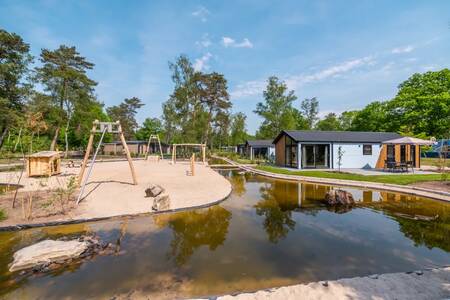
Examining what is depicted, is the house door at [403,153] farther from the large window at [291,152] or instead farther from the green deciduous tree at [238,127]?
the green deciduous tree at [238,127]

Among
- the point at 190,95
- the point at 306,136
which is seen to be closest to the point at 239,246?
the point at 306,136

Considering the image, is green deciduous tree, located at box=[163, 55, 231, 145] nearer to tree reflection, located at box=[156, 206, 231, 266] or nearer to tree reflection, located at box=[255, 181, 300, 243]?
tree reflection, located at box=[255, 181, 300, 243]

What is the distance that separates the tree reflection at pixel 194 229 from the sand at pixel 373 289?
6.36 feet

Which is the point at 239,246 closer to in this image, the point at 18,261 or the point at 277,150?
the point at 18,261

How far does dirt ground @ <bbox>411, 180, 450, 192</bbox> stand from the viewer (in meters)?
9.52

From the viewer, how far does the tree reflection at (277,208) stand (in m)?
5.85

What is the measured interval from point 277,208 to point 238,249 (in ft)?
11.6

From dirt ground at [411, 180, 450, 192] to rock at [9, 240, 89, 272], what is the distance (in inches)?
512

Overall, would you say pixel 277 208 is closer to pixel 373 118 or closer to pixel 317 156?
pixel 317 156

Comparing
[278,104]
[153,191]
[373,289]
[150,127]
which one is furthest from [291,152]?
[150,127]

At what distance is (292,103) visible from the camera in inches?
1649

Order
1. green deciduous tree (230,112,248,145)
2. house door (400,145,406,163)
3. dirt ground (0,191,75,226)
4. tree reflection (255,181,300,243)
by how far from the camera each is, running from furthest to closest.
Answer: green deciduous tree (230,112,248,145), house door (400,145,406,163), dirt ground (0,191,75,226), tree reflection (255,181,300,243)

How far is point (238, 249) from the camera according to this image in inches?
187

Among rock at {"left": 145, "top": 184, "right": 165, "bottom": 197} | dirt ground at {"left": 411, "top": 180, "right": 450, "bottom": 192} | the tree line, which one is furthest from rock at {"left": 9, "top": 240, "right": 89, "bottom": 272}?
the tree line
